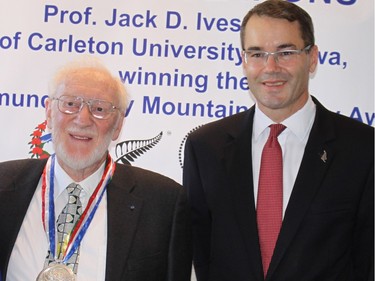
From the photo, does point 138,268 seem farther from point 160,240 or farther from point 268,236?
point 268,236

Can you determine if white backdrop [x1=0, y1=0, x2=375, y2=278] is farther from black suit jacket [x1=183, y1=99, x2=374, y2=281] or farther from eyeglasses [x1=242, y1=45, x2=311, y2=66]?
eyeglasses [x1=242, y1=45, x2=311, y2=66]

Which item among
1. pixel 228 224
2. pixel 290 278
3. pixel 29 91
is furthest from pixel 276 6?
pixel 29 91

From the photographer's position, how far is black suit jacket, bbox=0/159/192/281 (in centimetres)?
260

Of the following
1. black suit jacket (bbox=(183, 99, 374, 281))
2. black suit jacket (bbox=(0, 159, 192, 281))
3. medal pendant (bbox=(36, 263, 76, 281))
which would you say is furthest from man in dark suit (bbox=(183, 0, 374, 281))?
medal pendant (bbox=(36, 263, 76, 281))

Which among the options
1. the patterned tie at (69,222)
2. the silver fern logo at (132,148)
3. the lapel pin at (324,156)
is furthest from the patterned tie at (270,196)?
the silver fern logo at (132,148)

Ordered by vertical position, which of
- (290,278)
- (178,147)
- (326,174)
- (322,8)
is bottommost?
(290,278)

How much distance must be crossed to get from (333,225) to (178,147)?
1242 millimetres

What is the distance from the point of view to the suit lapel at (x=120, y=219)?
2578 mm

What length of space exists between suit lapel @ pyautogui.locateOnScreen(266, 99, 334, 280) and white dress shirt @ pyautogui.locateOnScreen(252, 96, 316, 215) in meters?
0.05

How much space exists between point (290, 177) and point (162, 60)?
1.24 meters

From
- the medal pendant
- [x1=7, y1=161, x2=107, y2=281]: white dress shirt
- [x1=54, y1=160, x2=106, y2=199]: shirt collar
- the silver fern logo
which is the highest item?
the silver fern logo

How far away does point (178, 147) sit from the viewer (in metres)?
3.65

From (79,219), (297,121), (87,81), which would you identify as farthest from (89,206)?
(297,121)

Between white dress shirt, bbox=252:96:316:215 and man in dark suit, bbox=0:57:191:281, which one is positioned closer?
man in dark suit, bbox=0:57:191:281
